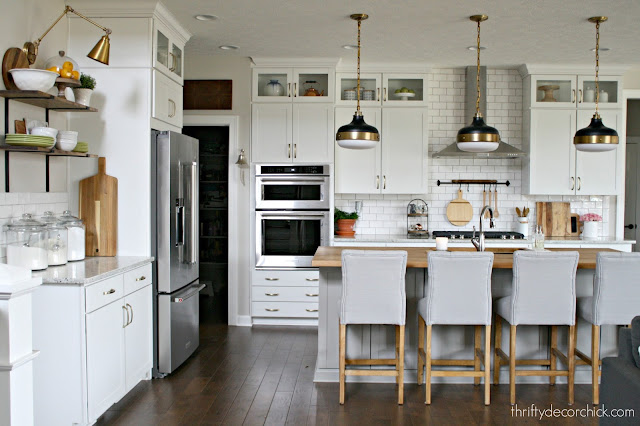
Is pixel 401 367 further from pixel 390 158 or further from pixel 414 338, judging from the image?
pixel 390 158

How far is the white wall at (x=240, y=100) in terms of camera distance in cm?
618

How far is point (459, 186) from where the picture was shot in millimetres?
6707

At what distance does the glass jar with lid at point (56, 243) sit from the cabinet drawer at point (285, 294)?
260 centimetres

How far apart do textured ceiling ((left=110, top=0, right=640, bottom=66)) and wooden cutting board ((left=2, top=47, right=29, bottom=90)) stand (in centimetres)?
→ 114

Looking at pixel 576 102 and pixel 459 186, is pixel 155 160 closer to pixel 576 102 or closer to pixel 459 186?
pixel 459 186

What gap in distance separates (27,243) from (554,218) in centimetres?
534

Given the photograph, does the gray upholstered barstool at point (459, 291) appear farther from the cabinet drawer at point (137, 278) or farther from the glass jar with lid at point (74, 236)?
the glass jar with lid at point (74, 236)

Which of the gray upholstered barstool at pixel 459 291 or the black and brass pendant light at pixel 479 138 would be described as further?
the black and brass pendant light at pixel 479 138

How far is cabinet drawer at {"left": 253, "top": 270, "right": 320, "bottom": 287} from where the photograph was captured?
607 cm

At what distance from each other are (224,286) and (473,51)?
3.56 metres

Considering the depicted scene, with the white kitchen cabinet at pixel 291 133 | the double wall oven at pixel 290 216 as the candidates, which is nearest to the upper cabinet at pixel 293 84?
the white kitchen cabinet at pixel 291 133

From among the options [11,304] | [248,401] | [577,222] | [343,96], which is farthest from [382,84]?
[11,304]

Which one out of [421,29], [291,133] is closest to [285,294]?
[291,133]

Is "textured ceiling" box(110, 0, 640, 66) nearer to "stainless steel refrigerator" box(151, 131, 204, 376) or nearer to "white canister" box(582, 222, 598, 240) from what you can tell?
"stainless steel refrigerator" box(151, 131, 204, 376)
